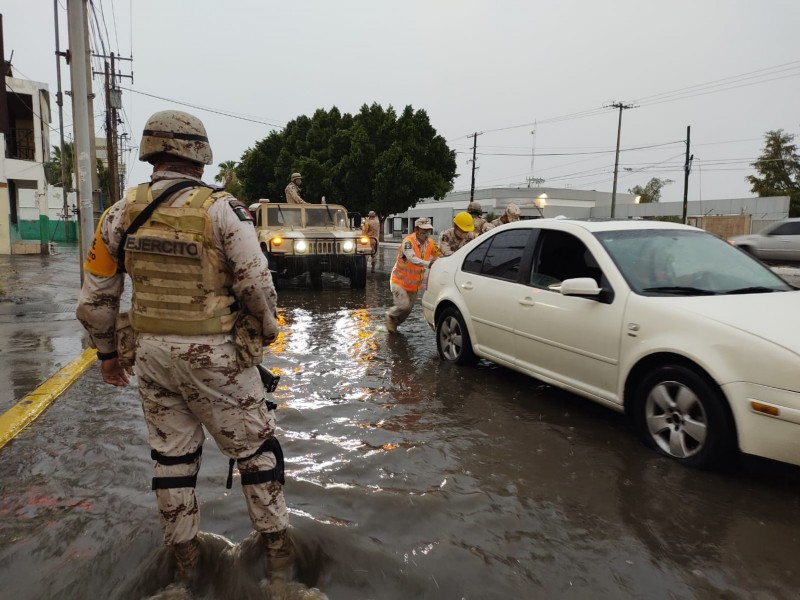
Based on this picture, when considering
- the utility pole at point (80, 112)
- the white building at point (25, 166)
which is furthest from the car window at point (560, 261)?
the white building at point (25, 166)

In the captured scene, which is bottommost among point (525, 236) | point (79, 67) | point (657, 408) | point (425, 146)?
point (657, 408)

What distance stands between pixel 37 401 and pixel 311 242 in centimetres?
783

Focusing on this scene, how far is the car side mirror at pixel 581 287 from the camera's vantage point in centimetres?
399

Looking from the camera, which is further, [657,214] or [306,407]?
[657,214]

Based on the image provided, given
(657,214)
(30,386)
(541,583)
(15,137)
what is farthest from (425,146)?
(541,583)

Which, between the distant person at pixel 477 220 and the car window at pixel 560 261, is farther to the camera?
the distant person at pixel 477 220

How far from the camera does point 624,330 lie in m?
3.81

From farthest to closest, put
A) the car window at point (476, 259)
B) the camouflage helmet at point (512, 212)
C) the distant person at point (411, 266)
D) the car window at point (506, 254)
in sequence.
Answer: the camouflage helmet at point (512, 212)
the distant person at point (411, 266)
the car window at point (476, 259)
the car window at point (506, 254)

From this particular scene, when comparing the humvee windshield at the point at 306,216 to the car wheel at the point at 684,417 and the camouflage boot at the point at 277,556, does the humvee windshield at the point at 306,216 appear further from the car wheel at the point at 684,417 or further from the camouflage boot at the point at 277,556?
the camouflage boot at the point at 277,556

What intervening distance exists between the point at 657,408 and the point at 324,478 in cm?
200

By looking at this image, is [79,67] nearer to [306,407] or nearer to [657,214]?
[306,407]

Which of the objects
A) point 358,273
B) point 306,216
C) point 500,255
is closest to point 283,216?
point 306,216

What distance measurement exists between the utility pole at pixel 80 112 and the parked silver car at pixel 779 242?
49.8ft

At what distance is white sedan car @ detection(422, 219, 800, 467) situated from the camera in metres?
3.08
